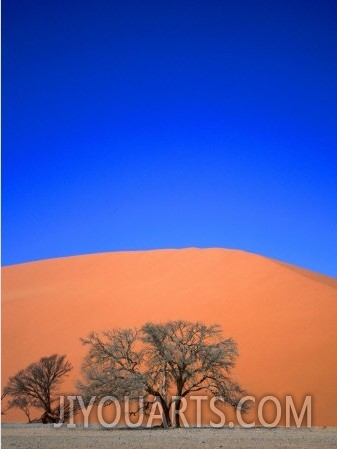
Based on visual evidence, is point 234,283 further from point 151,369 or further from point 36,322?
point 151,369

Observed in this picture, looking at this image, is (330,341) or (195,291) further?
(195,291)

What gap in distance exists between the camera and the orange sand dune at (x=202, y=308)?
28766 mm

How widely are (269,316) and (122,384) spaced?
1852 cm

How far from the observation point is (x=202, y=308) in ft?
125

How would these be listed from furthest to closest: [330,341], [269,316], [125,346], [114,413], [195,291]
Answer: [195,291], [269,316], [330,341], [114,413], [125,346]

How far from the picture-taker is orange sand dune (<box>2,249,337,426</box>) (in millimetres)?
28766

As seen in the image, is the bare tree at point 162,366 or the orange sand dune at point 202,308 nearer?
the bare tree at point 162,366

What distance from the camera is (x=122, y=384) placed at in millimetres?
18531

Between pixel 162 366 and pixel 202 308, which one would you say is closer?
pixel 162 366

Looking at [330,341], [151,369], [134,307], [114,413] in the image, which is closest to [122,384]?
[151,369]

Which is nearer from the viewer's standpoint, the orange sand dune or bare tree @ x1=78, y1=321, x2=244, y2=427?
bare tree @ x1=78, y1=321, x2=244, y2=427

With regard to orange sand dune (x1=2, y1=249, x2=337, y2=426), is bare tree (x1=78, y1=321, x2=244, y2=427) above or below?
below

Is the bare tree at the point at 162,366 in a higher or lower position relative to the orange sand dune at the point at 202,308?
lower

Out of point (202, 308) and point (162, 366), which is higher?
point (202, 308)
